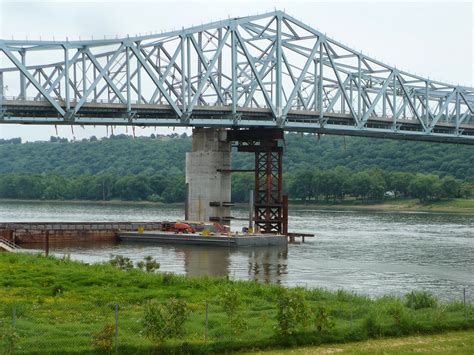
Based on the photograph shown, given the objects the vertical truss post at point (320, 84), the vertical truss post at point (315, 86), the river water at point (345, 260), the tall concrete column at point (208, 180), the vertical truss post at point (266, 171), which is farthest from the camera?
the vertical truss post at point (315, 86)

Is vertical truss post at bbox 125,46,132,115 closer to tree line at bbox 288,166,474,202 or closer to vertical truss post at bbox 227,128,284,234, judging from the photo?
vertical truss post at bbox 227,128,284,234

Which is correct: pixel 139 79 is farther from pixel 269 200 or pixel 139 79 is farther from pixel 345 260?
pixel 345 260

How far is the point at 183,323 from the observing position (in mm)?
29500

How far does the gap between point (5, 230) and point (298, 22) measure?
4703 centimetres

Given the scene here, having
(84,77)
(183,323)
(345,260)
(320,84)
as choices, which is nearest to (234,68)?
(320,84)

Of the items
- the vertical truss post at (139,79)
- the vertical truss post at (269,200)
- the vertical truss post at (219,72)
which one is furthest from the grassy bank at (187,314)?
the vertical truss post at (219,72)

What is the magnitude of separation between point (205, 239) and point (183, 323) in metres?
54.5

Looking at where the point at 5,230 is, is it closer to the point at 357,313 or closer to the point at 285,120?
the point at 285,120

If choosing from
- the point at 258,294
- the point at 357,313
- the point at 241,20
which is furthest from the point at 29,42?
the point at 357,313

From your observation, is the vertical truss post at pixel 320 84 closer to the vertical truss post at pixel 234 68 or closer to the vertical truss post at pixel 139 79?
the vertical truss post at pixel 234 68

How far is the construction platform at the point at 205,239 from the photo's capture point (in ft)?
272

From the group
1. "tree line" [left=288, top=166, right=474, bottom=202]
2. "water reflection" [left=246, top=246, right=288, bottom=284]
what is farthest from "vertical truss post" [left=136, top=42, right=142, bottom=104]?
"tree line" [left=288, top=166, right=474, bottom=202]

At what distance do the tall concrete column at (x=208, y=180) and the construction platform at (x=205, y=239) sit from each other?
9284 millimetres

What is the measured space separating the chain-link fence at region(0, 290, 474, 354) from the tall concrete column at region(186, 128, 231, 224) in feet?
195
